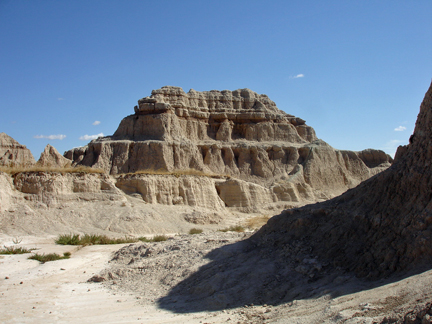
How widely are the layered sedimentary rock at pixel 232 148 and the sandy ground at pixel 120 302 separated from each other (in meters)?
21.5

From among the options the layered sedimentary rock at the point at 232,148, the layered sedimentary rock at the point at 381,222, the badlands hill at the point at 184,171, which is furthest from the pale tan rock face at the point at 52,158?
the layered sedimentary rock at the point at 381,222

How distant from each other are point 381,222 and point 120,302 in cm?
540

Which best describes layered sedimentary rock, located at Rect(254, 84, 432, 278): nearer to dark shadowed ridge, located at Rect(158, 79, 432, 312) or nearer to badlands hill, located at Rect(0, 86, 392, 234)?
dark shadowed ridge, located at Rect(158, 79, 432, 312)

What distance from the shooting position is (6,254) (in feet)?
40.8

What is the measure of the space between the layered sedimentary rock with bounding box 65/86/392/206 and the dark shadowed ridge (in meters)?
22.7

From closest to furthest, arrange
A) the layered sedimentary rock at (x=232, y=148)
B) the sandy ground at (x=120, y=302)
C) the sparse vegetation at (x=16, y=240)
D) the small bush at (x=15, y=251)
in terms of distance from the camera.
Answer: the sandy ground at (x=120, y=302) < the small bush at (x=15, y=251) < the sparse vegetation at (x=16, y=240) < the layered sedimentary rock at (x=232, y=148)

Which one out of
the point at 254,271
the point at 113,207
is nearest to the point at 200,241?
the point at 254,271

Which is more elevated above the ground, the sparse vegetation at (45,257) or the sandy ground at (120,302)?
the sparse vegetation at (45,257)

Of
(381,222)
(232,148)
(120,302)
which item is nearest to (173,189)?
(232,148)

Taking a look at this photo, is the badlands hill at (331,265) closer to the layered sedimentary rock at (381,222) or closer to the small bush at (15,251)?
the layered sedimentary rock at (381,222)

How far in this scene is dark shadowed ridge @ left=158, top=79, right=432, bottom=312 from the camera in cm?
620

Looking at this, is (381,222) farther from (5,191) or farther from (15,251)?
(5,191)

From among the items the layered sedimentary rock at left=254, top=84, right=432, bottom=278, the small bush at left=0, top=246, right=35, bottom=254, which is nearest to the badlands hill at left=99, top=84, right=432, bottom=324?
the layered sedimentary rock at left=254, top=84, right=432, bottom=278

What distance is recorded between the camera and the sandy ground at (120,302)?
4.91 m
